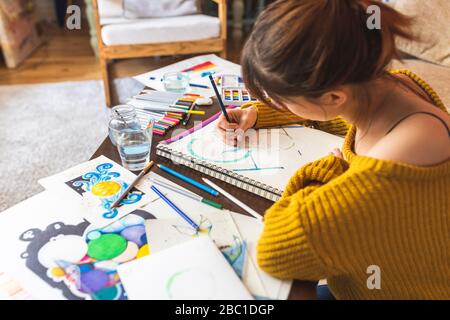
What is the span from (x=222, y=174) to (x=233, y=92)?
402mm

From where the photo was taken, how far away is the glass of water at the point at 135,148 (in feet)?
2.50

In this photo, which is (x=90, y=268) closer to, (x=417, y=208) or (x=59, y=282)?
(x=59, y=282)

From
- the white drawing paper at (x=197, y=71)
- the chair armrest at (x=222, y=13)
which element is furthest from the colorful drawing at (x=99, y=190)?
the chair armrest at (x=222, y=13)

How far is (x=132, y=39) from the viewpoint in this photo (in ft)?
6.62

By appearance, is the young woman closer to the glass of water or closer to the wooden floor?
the glass of water

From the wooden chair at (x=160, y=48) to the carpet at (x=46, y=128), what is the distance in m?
0.19

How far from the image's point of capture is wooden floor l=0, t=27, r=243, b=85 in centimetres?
249

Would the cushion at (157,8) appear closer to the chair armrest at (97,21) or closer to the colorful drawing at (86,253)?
the chair armrest at (97,21)

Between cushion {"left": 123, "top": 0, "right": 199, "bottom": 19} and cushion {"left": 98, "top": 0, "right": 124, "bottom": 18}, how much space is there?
3cm

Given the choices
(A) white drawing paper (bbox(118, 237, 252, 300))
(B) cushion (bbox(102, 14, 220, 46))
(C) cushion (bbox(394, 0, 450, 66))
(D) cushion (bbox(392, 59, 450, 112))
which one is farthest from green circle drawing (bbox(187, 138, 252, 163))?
(B) cushion (bbox(102, 14, 220, 46))

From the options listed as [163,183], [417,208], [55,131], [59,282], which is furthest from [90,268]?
[55,131]

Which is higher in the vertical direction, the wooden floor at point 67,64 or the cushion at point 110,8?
the cushion at point 110,8
